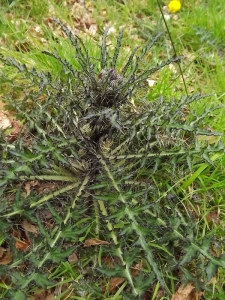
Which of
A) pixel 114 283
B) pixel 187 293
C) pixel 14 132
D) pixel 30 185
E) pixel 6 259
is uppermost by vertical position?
pixel 14 132

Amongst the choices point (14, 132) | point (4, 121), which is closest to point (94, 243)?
point (14, 132)

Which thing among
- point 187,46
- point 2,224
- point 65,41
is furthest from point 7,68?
point 187,46

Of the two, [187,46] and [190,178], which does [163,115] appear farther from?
[187,46]

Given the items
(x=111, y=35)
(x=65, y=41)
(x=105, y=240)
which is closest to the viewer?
(x=105, y=240)

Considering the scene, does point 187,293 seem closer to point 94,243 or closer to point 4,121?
point 94,243

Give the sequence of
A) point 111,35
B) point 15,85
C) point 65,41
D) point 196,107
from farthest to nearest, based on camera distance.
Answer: point 111,35, point 65,41, point 196,107, point 15,85

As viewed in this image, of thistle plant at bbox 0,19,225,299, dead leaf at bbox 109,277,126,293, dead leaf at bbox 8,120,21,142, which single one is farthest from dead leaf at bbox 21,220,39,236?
dead leaf at bbox 8,120,21,142
